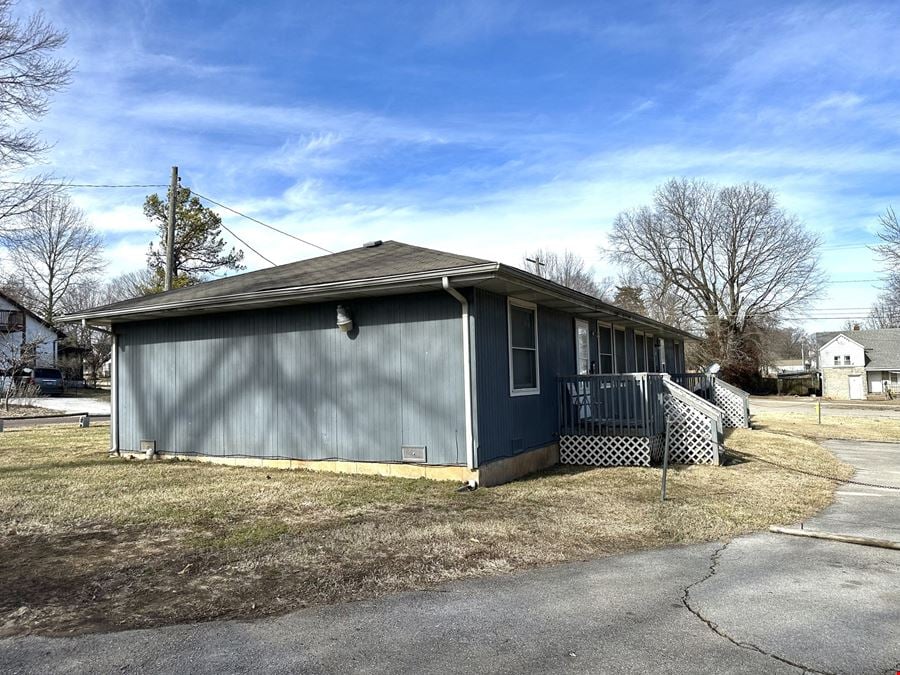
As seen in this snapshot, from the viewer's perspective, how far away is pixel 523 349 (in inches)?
351

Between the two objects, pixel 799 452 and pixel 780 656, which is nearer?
pixel 780 656

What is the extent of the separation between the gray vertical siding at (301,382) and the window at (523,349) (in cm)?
127

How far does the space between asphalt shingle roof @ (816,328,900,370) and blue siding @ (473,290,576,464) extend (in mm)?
48044

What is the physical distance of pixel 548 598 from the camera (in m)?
3.88

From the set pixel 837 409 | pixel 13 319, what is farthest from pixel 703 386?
pixel 13 319

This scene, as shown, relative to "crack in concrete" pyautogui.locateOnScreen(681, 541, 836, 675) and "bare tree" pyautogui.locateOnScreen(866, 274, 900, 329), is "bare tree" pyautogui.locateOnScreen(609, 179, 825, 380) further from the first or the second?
"crack in concrete" pyautogui.locateOnScreen(681, 541, 836, 675)

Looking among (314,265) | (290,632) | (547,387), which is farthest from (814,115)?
(290,632)

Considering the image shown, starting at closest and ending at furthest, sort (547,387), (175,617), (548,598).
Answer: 1. (175,617)
2. (548,598)
3. (547,387)

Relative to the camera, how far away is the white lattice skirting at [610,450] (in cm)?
943

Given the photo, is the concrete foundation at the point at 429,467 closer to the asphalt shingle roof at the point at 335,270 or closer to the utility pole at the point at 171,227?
the asphalt shingle roof at the point at 335,270

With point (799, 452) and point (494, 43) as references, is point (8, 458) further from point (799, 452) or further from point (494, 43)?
point (799, 452)

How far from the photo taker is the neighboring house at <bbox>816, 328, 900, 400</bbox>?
46000 mm

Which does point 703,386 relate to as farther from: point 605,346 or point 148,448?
point 148,448

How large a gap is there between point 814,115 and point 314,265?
41.4 feet
